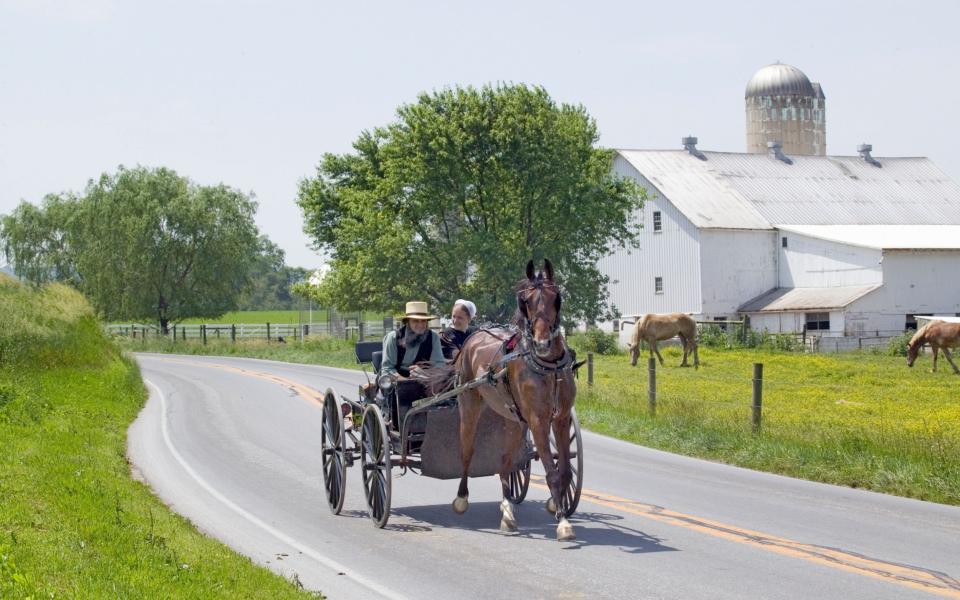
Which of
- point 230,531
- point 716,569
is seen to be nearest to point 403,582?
point 716,569

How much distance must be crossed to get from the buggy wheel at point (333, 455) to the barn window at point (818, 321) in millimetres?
46832

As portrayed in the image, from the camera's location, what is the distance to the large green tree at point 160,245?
3009 inches

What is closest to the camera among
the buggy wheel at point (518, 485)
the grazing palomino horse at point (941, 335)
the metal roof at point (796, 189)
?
the buggy wheel at point (518, 485)

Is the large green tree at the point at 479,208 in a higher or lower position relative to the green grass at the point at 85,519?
higher

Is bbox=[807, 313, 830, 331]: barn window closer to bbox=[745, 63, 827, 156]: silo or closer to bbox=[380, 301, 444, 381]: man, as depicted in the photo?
bbox=[745, 63, 827, 156]: silo

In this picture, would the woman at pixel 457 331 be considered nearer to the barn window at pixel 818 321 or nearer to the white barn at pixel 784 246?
the white barn at pixel 784 246

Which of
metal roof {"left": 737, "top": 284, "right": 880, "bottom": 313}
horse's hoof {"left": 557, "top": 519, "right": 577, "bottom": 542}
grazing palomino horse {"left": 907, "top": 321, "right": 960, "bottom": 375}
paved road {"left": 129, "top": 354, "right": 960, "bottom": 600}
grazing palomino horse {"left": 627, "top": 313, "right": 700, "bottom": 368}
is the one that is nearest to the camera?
paved road {"left": 129, "top": 354, "right": 960, "bottom": 600}

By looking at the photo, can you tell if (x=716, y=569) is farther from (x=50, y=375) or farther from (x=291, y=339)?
(x=291, y=339)

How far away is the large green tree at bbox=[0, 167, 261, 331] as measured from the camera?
251ft

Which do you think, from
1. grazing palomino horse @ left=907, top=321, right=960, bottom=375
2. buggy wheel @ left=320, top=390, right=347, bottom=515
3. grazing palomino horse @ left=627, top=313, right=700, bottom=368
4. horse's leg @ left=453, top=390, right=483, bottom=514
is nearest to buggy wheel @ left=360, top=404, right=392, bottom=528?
buggy wheel @ left=320, top=390, right=347, bottom=515

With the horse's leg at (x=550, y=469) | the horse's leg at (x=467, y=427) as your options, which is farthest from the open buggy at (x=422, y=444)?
the horse's leg at (x=550, y=469)

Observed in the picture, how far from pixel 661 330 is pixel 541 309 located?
34.9 metres

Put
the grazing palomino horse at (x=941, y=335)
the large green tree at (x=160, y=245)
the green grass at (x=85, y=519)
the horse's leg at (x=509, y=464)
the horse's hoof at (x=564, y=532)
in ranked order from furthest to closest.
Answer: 1. the large green tree at (x=160, y=245)
2. the grazing palomino horse at (x=941, y=335)
3. the horse's leg at (x=509, y=464)
4. the horse's hoof at (x=564, y=532)
5. the green grass at (x=85, y=519)

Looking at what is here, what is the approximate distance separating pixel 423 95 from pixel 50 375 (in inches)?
976
